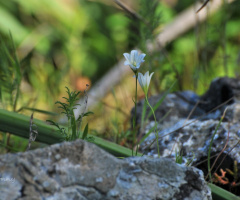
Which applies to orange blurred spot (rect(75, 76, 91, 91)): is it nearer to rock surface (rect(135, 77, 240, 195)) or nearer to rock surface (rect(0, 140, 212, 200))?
rock surface (rect(135, 77, 240, 195))

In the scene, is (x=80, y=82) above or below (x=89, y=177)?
above

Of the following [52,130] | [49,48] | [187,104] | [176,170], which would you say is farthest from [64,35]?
[176,170]

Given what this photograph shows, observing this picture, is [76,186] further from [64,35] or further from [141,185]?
[64,35]

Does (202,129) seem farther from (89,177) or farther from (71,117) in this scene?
(89,177)

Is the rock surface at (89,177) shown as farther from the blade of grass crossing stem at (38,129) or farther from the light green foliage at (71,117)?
the blade of grass crossing stem at (38,129)

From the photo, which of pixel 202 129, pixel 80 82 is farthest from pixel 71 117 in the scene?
pixel 80 82

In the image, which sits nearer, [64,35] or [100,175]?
[100,175]

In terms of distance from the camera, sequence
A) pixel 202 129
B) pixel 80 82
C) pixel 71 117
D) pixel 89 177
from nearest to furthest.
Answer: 1. pixel 89 177
2. pixel 71 117
3. pixel 202 129
4. pixel 80 82
